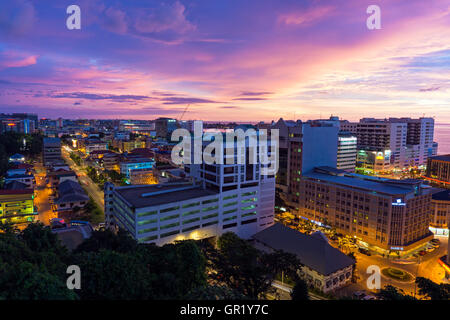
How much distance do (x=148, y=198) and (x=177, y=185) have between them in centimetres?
819

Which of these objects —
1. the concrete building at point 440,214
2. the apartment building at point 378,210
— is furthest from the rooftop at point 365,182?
the concrete building at point 440,214

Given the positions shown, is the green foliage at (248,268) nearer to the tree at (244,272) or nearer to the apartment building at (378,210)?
the tree at (244,272)

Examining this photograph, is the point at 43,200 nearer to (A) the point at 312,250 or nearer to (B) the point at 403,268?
(A) the point at 312,250

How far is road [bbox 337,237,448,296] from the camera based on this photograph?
33.3 m

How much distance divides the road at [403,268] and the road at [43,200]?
50538 mm

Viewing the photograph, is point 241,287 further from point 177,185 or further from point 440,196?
point 440,196

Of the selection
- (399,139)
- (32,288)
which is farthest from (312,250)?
(399,139)

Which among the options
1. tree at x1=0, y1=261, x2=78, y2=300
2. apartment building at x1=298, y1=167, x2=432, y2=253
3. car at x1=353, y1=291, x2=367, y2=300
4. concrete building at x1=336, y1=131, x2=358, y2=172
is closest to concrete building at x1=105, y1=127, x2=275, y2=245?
apartment building at x1=298, y1=167, x2=432, y2=253

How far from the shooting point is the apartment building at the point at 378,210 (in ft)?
133

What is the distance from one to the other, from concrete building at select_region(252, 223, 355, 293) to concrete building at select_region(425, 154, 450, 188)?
6532 centimetres

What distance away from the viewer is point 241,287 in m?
26.1
